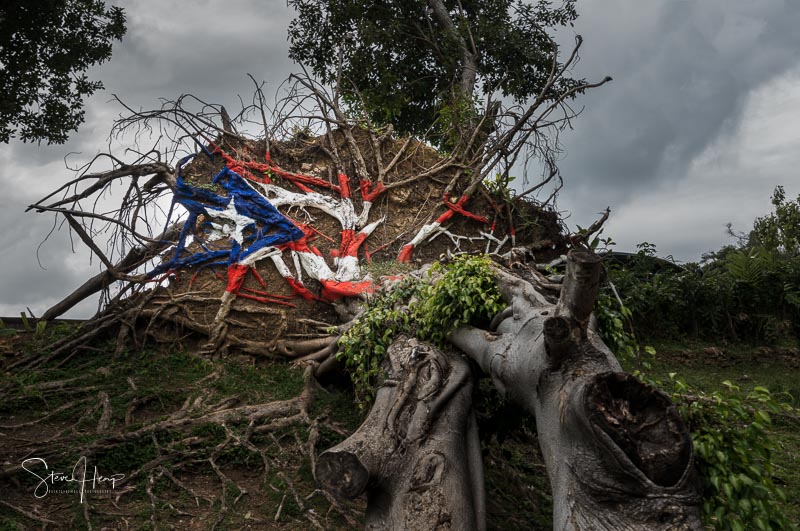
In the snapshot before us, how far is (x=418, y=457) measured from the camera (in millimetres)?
3828

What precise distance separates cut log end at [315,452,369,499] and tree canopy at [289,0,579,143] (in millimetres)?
10706

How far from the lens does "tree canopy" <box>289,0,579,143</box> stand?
45.9 ft

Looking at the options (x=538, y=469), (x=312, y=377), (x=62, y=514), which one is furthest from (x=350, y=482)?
(x=312, y=377)

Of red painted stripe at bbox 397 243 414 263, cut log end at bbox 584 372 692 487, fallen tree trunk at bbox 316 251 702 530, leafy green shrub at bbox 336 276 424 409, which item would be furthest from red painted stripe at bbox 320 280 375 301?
cut log end at bbox 584 372 692 487

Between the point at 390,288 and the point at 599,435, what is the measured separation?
3.89m

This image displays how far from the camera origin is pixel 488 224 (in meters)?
9.91

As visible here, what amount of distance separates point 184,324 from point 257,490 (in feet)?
12.7

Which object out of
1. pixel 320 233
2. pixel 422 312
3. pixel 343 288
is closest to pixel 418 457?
pixel 422 312

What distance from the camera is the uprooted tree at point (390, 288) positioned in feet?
9.66

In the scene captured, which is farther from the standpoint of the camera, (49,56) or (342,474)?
(49,56)

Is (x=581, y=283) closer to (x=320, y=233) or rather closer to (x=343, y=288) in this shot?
(x=343, y=288)

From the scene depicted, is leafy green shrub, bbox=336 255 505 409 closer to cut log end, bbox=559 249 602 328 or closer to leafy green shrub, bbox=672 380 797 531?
cut log end, bbox=559 249 602 328

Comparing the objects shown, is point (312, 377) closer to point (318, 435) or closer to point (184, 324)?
point (318, 435)

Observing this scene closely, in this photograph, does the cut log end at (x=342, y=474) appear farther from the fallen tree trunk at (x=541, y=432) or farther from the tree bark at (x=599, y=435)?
the tree bark at (x=599, y=435)
